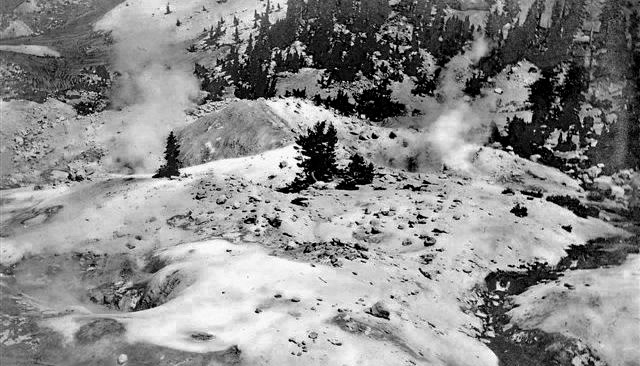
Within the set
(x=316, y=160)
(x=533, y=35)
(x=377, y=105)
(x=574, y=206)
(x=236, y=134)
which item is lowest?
(x=574, y=206)

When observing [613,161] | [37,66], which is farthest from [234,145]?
[37,66]

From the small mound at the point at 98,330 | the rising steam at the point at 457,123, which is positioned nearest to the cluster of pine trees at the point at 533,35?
the rising steam at the point at 457,123

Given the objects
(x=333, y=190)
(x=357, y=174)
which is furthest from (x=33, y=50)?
(x=333, y=190)

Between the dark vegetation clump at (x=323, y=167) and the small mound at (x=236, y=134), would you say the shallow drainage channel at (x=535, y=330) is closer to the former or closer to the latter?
the dark vegetation clump at (x=323, y=167)

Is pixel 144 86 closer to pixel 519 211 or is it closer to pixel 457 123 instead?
pixel 457 123

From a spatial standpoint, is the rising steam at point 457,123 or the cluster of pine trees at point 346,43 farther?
the cluster of pine trees at point 346,43

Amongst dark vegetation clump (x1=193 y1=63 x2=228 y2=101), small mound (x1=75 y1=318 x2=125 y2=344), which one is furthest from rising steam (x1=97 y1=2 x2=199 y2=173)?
small mound (x1=75 y1=318 x2=125 y2=344)
